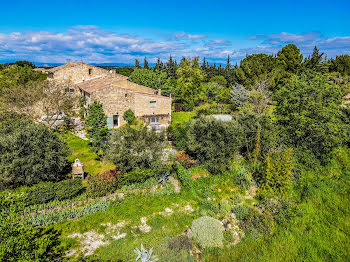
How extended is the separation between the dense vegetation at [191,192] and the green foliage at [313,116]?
10 centimetres

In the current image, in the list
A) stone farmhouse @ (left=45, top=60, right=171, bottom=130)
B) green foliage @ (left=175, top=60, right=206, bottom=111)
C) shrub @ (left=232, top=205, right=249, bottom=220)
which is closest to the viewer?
shrub @ (left=232, top=205, right=249, bottom=220)

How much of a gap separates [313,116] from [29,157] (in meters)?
21.8

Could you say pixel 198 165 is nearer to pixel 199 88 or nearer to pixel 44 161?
pixel 44 161

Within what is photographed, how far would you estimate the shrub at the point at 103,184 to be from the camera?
43.7ft

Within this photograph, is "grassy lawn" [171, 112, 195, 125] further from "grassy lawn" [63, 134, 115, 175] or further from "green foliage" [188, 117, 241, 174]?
"green foliage" [188, 117, 241, 174]

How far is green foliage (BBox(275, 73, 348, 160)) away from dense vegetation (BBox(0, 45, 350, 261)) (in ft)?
0.31

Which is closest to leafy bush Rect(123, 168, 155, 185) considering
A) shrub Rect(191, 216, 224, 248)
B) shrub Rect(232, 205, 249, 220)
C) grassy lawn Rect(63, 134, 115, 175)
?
grassy lawn Rect(63, 134, 115, 175)

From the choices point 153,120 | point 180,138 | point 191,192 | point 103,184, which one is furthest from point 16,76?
point 191,192

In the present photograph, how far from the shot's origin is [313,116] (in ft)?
60.6

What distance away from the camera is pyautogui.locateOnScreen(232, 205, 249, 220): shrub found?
42.0 feet

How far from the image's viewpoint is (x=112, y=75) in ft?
138

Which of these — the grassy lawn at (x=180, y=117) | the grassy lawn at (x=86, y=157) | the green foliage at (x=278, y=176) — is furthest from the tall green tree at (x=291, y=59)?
the grassy lawn at (x=86, y=157)

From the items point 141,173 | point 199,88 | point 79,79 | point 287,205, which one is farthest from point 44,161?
point 199,88

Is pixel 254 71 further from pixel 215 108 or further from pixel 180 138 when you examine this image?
pixel 180 138
